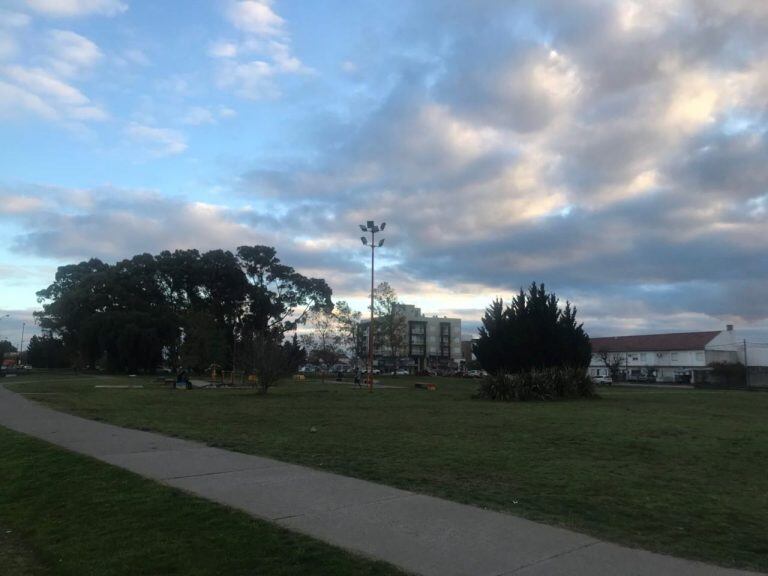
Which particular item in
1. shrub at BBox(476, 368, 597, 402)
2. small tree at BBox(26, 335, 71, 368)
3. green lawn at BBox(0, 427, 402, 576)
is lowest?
green lawn at BBox(0, 427, 402, 576)

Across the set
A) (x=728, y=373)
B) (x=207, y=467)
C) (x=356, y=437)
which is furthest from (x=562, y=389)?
(x=728, y=373)

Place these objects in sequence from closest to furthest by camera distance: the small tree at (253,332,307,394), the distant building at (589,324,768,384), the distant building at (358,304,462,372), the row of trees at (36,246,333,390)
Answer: the small tree at (253,332,307,394) → the row of trees at (36,246,333,390) → the distant building at (589,324,768,384) → the distant building at (358,304,462,372)

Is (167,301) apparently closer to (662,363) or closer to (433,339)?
(662,363)

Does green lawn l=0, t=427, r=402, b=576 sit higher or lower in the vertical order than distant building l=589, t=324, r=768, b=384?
lower

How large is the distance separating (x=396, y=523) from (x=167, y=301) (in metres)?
76.1

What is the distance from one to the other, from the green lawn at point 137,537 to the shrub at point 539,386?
22.9 m

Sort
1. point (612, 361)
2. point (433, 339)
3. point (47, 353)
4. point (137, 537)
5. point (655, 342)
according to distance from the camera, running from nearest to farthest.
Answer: point (137, 537)
point (655, 342)
point (612, 361)
point (47, 353)
point (433, 339)

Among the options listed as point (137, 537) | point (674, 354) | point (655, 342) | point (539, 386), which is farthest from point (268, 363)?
point (655, 342)

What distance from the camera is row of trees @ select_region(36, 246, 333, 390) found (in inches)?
2687

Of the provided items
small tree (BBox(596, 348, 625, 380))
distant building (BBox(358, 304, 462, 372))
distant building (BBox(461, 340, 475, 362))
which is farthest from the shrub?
distant building (BBox(461, 340, 475, 362))

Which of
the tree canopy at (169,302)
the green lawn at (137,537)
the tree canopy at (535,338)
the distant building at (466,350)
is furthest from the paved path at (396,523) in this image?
the distant building at (466,350)

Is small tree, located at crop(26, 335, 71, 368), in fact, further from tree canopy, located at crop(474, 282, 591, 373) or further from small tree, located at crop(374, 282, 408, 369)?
tree canopy, located at crop(474, 282, 591, 373)

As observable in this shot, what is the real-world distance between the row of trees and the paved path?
59.1m

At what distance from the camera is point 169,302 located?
7725 cm
